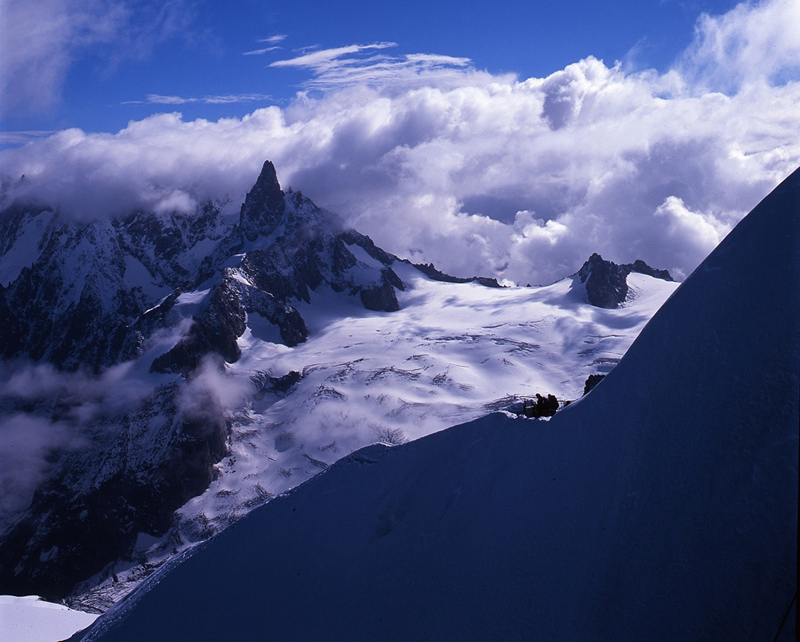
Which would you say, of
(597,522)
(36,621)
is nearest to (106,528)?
(36,621)

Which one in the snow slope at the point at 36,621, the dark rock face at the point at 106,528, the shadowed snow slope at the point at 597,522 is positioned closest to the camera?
the shadowed snow slope at the point at 597,522

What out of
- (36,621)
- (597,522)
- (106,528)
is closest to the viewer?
(597,522)

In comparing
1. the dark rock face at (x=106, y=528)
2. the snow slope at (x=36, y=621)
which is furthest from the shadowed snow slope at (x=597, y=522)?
the dark rock face at (x=106, y=528)

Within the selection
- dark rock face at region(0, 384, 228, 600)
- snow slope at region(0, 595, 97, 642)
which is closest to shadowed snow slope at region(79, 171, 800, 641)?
snow slope at region(0, 595, 97, 642)

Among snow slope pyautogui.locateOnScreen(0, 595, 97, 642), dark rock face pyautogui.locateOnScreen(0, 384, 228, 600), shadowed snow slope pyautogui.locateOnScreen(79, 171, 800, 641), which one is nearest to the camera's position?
shadowed snow slope pyautogui.locateOnScreen(79, 171, 800, 641)

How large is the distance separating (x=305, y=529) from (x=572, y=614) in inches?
480

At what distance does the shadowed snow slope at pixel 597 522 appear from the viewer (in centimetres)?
1605

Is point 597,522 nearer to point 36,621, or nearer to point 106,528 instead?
point 36,621

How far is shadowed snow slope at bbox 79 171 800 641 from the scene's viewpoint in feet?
52.6

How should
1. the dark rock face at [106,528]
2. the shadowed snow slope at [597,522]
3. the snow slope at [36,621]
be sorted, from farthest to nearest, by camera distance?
1. the dark rock face at [106,528]
2. the snow slope at [36,621]
3. the shadowed snow slope at [597,522]

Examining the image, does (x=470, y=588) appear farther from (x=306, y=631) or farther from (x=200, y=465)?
(x=200, y=465)

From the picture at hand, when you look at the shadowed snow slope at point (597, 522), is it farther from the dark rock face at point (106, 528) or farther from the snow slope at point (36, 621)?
the dark rock face at point (106, 528)

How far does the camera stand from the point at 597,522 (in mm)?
19234

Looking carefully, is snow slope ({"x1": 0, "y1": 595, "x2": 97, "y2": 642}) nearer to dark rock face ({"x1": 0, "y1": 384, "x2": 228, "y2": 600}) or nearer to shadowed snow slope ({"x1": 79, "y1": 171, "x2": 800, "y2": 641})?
shadowed snow slope ({"x1": 79, "y1": 171, "x2": 800, "y2": 641})
